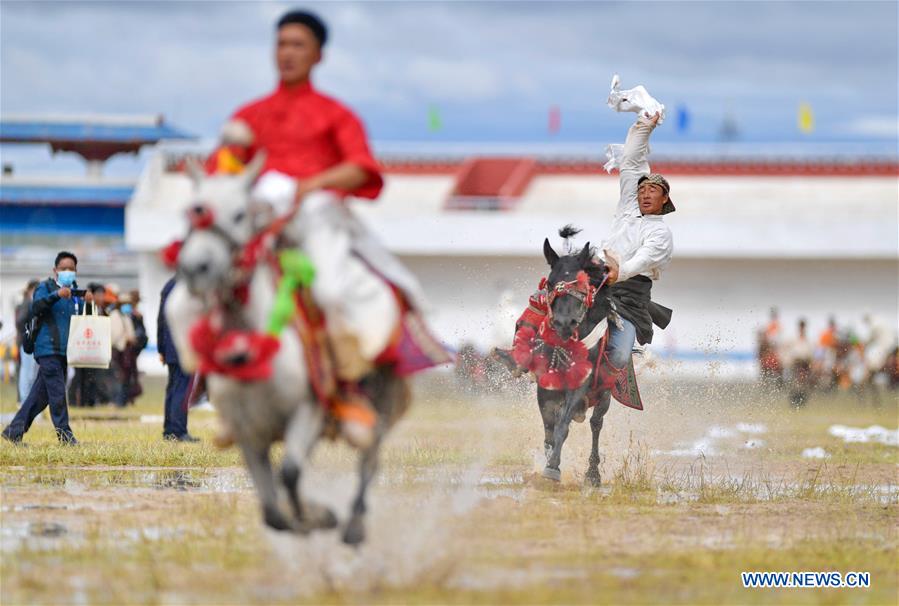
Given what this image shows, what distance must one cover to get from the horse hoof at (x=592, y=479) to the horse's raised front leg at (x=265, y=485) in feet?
18.6

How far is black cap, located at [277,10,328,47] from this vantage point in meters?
8.10

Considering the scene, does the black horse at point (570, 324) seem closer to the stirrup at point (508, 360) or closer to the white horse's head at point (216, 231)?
the stirrup at point (508, 360)

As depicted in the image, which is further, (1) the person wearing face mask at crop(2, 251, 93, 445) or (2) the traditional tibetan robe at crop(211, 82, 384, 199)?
(1) the person wearing face mask at crop(2, 251, 93, 445)

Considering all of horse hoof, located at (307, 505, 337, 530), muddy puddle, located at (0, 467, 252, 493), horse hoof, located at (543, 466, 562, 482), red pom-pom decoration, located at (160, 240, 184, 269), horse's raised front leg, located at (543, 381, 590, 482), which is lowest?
muddy puddle, located at (0, 467, 252, 493)

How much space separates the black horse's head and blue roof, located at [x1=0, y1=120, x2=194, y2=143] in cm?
5501

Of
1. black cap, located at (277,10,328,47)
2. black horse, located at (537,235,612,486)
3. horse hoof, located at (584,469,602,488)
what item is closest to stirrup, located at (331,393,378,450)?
black cap, located at (277,10,328,47)

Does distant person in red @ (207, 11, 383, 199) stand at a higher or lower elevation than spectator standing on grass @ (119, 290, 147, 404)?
higher

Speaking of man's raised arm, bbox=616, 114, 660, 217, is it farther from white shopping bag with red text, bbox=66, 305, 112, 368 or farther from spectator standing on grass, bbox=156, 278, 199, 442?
white shopping bag with red text, bbox=66, 305, 112, 368

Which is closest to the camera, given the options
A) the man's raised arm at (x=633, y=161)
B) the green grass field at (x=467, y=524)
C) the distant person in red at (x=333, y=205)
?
the distant person in red at (x=333, y=205)

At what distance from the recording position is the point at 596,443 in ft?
43.6

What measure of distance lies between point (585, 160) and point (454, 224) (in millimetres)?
11578

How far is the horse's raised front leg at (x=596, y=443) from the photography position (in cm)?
1309

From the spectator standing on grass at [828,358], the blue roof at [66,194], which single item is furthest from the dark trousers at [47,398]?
the blue roof at [66,194]

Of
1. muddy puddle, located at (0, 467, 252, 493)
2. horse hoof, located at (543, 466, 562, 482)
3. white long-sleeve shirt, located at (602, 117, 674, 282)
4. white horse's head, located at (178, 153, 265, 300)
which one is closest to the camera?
white horse's head, located at (178, 153, 265, 300)
